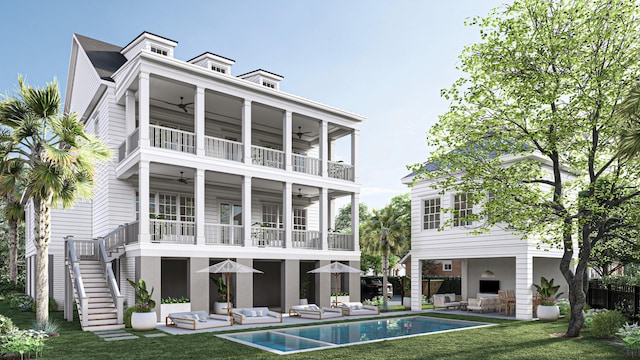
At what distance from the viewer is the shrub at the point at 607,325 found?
47.5 feet

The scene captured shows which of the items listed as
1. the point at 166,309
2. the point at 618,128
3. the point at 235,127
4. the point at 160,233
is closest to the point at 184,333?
the point at 166,309

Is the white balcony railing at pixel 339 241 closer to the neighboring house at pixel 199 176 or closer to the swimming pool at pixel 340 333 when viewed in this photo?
the neighboring house at pixel 199 176

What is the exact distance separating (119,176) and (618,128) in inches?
688

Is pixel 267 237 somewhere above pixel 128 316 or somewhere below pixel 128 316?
above

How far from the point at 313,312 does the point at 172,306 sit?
5.35 meters

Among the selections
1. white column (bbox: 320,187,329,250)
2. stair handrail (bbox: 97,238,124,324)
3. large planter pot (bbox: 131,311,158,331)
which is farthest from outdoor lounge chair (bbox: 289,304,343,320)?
stair handrail (bbox: 97,238,124,324)

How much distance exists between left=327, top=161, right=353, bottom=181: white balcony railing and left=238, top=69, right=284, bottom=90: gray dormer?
4706 mm

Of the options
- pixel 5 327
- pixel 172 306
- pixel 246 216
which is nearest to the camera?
pixel 5 327

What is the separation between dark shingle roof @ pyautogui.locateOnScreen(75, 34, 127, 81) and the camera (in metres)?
22.7

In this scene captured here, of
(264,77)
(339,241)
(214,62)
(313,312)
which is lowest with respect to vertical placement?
(313,312)

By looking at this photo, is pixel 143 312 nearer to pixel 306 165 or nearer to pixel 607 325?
pixel 306 165

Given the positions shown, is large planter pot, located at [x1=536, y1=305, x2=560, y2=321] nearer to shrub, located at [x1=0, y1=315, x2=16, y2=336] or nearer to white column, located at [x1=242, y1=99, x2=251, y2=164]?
white column, located at [x1=242, y1=99, x2=251, y2=164]

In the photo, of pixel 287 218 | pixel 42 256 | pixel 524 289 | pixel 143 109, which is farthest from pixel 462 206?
pixel 42 256

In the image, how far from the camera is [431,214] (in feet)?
79.0
